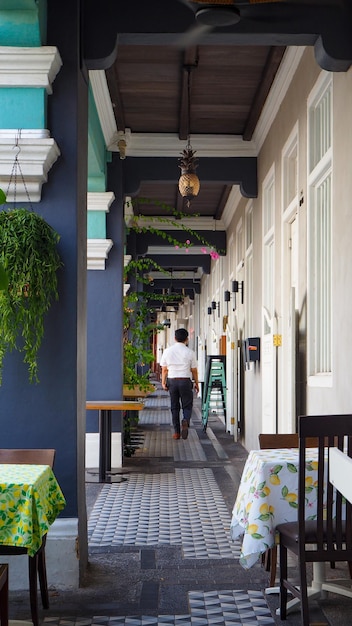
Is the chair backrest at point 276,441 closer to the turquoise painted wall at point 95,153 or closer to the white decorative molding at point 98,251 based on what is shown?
the turquoise painted wall at point 95,153

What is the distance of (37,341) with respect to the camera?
3867 mm

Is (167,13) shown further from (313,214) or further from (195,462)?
(195,462)

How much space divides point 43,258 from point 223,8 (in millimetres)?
1448

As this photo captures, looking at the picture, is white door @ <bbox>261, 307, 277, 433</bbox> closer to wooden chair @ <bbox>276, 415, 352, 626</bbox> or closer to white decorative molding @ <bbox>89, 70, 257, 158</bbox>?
white decorative molding @ <bbox>89, 70, 257, 158</bbox>

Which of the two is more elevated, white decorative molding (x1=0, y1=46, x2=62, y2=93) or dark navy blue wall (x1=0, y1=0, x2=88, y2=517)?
white decorative molding (x1=0, y1=46, x2=62, y2=93)

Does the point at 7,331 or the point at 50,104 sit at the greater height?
the point at 50,104

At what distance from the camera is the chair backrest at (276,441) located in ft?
13.4

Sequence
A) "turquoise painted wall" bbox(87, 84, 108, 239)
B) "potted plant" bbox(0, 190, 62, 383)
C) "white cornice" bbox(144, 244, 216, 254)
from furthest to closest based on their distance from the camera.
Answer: "white cornice" bbox(144, 244, 216, 254) → "turquoise painted wall" bbox(87, 84, 108, 239) → "potted plant" bbox(0, 190, 62, 383)

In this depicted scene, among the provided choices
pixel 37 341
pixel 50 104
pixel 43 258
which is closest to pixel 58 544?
pixel 37 341

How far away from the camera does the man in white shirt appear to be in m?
10.5

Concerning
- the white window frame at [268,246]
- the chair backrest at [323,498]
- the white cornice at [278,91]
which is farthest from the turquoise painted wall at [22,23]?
the white window frame at [268,246]

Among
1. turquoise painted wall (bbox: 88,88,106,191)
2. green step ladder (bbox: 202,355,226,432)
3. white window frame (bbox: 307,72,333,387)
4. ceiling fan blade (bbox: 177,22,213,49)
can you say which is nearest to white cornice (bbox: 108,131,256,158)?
turquoise painted wall (bbox: 88,88,106,191)

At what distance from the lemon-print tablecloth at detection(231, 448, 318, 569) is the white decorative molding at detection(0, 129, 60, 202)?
70.5 inches

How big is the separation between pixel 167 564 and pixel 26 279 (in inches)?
70.0
